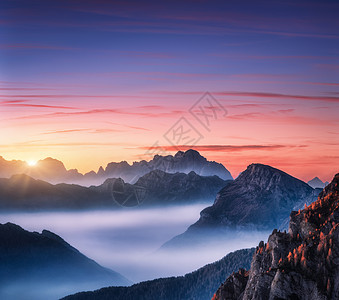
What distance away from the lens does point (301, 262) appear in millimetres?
100750

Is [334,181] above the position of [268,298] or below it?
above

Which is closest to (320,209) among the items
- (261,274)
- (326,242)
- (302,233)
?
(302,233)

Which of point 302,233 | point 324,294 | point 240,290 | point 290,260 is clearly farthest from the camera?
point 240,290

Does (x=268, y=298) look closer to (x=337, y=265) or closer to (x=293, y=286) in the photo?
(x=293, y=286)

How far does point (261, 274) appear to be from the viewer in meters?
104

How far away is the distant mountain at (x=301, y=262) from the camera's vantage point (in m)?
96.4

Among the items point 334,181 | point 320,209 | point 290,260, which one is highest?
point 334,181

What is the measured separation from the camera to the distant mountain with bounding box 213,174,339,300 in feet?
316

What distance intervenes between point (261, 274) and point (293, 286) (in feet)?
28.8

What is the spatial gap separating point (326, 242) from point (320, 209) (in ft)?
48.1

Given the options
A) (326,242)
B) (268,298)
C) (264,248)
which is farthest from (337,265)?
(264,248)

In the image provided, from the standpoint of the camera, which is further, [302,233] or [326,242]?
[302,233]

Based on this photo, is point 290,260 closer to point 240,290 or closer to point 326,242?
point 326,242

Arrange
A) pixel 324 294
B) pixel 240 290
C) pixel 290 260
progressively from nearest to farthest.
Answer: pixel 324 294 → pixel 290 260 → pixel 240 290
